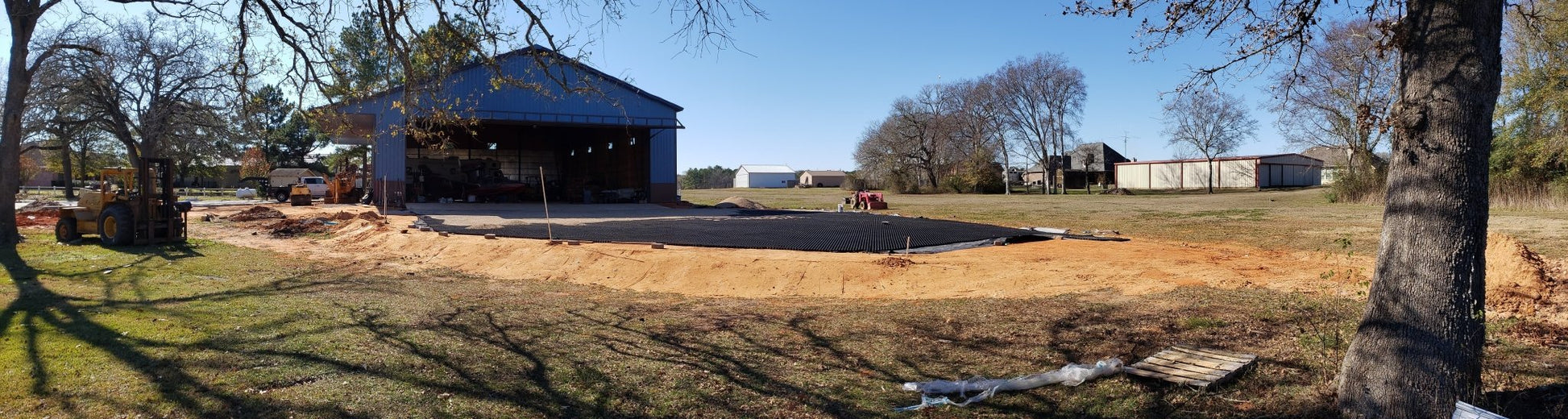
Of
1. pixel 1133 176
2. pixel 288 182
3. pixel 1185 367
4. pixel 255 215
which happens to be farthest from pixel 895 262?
pixel 1133 176

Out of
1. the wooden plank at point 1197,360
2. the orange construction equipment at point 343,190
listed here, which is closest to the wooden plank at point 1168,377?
the wooden plank at point 1197,360

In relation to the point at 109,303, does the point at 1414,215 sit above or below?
above

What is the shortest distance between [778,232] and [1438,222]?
12855mm

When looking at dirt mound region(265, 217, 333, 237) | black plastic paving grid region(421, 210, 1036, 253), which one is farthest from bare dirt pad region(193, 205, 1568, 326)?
dirt mound region(265, 217, 333, 237)

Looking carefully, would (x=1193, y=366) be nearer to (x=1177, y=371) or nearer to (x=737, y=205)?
(x=1177, y=371)

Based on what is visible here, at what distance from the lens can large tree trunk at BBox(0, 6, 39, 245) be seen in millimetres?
13375

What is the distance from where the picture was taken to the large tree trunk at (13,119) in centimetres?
1338

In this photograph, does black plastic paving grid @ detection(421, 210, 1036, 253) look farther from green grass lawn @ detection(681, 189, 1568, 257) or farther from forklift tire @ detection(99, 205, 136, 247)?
forklift tire @ detection(99, 205, 136, 247)

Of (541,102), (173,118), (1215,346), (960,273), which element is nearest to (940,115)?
(541,102)

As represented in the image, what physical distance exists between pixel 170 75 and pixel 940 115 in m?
48.4

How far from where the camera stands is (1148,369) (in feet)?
16.6

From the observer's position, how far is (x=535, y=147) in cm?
4144

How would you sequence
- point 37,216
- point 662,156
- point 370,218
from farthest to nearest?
point 662,156
point 37,216
point 370,218

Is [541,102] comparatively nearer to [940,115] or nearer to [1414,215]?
[1414,215]
